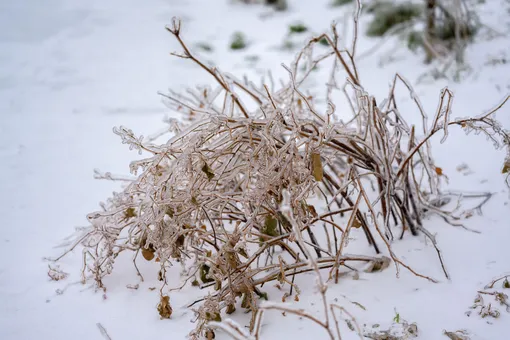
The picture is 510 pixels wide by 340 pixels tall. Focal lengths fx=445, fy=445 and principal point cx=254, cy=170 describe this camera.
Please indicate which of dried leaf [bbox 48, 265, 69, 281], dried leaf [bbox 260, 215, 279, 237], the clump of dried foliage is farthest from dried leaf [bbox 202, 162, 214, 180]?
dried leaf [bbox 48, 265, 69, 281]

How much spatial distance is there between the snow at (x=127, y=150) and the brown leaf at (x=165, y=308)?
0.03 metres

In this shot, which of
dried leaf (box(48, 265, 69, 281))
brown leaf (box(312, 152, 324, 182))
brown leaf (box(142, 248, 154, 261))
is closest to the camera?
brown leaf (box(312, 152, 324, 182))

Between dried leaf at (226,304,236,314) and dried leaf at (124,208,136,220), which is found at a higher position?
dried leaf at (124,208,136,220)

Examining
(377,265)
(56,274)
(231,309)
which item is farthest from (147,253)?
(377,265)

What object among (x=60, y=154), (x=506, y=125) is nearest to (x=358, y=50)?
(x=506, y=125)

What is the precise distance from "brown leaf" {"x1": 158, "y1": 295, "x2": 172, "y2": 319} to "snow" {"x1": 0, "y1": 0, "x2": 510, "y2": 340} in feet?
0.11

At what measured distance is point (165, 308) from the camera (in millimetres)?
1522

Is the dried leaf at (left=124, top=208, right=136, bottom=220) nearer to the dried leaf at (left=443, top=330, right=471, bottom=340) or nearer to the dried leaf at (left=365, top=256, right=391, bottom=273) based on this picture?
the dried leaf at (left=365, top=256, right=391, bottom=273)

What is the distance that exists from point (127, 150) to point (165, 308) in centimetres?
157

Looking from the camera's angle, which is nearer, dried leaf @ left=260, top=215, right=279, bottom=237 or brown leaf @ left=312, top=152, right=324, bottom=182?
brown leaf @ left=312, top=152, right=324, bottom=182

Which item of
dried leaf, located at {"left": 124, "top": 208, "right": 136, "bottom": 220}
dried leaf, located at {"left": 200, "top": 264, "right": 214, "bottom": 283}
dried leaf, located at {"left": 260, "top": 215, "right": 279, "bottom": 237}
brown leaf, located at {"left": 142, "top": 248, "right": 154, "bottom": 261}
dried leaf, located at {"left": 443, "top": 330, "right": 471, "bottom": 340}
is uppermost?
dried leaf, located at {"left": 124, "top": 208, "right": 136, "bottom": 220}

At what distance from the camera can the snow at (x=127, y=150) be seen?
5.08ft

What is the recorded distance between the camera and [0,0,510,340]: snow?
1.55 m

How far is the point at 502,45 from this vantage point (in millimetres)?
3684
